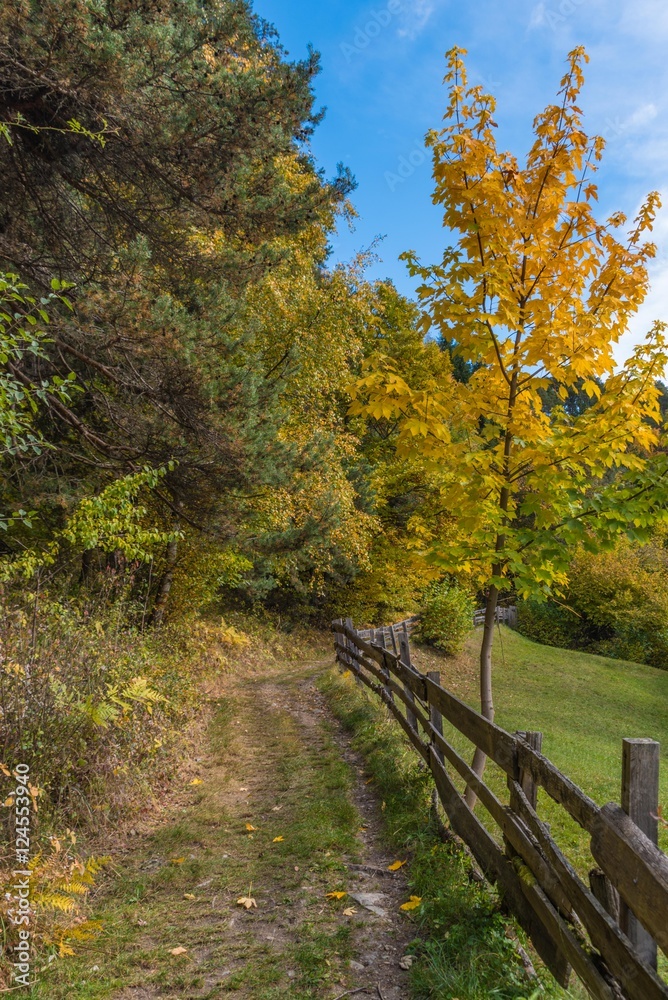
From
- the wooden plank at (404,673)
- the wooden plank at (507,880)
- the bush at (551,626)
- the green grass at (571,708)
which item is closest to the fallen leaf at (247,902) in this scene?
the wooden plank at (507,880)

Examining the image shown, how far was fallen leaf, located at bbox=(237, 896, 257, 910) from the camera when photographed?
4.02m

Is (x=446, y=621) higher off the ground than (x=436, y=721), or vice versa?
(x=436, y=721)

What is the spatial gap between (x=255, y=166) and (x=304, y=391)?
6.43 metres

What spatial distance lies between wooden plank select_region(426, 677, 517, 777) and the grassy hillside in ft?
10.1

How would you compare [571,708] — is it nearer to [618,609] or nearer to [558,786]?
[618,609]

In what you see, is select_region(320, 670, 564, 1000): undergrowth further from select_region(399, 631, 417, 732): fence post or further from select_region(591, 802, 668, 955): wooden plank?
select_region(591, 802, 668, 955): wooden plank

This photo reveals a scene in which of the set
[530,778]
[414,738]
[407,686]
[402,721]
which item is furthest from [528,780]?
[402,721]

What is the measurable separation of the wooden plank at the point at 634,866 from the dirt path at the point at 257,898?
158 centimetres

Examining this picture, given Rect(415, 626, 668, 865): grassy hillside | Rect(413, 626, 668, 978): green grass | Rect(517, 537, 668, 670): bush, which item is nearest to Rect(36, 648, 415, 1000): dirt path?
Rect(413, 626, 668, 978): green grass

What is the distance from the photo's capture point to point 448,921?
3.40 metres

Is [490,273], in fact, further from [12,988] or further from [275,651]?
[275,651]

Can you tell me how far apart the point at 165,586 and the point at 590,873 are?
9873mm

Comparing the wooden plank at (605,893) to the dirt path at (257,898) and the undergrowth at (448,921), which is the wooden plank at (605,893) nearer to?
the undergrowth at (448,921)

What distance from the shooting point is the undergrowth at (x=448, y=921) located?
2773 mm
